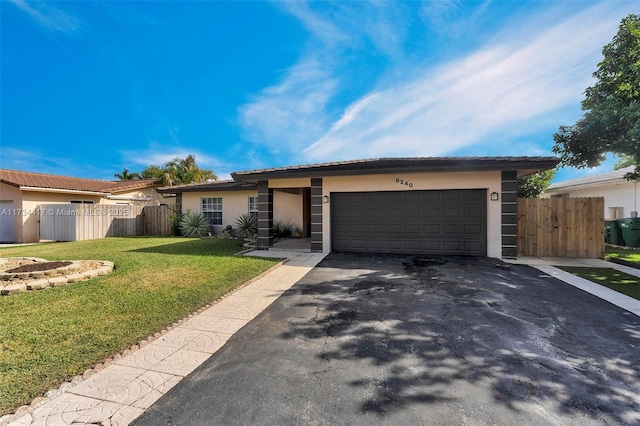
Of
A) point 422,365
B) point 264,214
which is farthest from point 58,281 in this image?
point 422,365

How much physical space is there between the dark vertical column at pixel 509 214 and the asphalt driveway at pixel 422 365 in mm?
3682

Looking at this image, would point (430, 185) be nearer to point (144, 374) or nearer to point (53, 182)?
point (144, 374)

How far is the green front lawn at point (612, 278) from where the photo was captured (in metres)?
5.43

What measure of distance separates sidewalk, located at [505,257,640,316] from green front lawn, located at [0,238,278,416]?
732 centimetres

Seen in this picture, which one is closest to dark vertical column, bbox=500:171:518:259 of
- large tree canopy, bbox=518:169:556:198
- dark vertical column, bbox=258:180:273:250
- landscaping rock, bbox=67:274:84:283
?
dark vertical column, bbox=258:180:273:250

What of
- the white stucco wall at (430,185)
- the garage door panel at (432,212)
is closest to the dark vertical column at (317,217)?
the white stucco wall at (430,185)

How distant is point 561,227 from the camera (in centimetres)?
881

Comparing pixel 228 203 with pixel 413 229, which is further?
pixel 228 203

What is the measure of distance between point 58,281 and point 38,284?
300 millimetres

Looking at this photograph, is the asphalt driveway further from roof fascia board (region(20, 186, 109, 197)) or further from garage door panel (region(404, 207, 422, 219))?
roof fascia board (region(20, 186, 109, 197))

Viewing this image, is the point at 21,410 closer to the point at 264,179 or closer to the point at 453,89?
the point at 264,179

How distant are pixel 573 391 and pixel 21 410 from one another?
490 centimetres

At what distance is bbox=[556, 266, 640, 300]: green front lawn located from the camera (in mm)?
5434

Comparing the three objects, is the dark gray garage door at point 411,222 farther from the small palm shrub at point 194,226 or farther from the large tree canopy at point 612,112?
the small palm shrub at point 194,226
